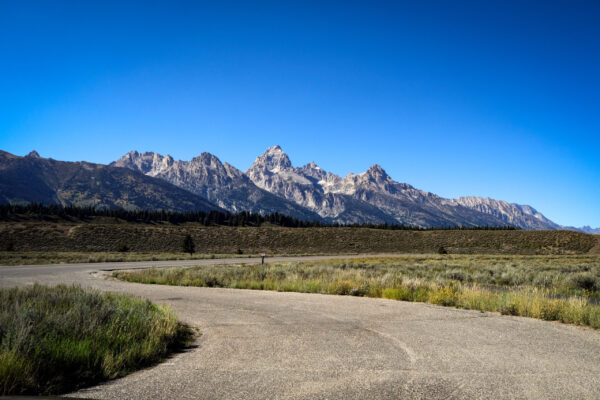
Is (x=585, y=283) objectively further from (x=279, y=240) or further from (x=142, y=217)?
(x=142, y=217)

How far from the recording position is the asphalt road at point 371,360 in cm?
508

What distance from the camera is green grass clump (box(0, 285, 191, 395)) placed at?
4.86 meters

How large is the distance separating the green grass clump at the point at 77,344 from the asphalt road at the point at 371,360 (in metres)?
0.38

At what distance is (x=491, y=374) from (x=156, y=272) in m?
22.8

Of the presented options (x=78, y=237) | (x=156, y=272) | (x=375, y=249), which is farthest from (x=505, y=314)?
(x=78, y=237)

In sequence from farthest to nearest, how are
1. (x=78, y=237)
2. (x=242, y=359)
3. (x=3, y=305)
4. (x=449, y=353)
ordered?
(x=78, y=237) < (x=3, y=305) < (x=449, y=353) < (x=242, y=359)

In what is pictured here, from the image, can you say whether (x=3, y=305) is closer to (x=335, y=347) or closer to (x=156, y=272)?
(x=335, y=347)

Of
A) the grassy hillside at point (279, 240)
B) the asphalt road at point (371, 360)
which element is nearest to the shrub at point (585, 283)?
the asphalt road at point (371, 360)

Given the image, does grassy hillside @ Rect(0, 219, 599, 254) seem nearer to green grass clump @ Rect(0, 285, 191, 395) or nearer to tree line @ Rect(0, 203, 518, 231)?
tree line @ Rect(0, 203, 518, 231)

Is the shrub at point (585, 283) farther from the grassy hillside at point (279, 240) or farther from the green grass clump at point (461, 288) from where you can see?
the grassy hillside at point (279, 240)

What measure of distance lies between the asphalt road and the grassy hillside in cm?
6583

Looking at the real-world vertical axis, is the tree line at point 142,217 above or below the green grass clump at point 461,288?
above

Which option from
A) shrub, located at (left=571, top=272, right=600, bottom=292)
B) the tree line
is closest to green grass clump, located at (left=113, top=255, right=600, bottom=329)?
shrub, located at (left=571, top=272, right=600, bottom=292)

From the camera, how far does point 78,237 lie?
78.6m
